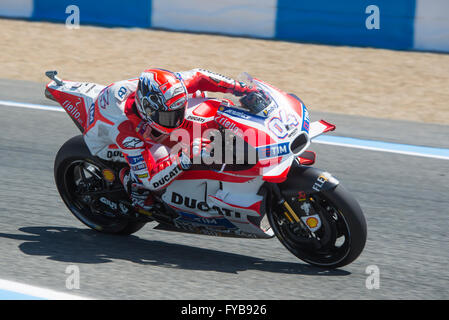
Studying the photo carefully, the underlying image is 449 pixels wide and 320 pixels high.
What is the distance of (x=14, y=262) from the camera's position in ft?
15.6

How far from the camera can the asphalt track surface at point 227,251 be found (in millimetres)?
4410

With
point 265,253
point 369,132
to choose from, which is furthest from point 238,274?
point 369,132

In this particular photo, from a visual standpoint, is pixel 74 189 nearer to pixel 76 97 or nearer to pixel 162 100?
pixel 76 97

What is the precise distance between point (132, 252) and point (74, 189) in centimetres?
83

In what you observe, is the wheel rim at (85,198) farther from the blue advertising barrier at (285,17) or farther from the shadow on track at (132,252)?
the blue advertising barrier at (285,17)

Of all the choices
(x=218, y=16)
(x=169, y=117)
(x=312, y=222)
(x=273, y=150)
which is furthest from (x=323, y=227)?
(x=218, y=16)

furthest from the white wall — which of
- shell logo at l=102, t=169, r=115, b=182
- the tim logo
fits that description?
the tim logo

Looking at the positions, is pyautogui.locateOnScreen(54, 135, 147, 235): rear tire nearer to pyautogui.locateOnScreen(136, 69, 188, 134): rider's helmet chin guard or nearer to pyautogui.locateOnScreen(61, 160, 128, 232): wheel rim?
pyautogui.locateOnScreen(61, 160, 128, 232): wheel rim

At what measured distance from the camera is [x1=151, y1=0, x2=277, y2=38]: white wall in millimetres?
12211

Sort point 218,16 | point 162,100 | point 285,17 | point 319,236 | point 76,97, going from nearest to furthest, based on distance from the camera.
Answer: point 162,100
point 319,236
point 76,97
point 285,17
point 218,16

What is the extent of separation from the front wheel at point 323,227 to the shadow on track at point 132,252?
0.12 m

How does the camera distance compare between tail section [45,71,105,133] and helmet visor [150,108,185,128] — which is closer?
helmet visor [150,108,185,128]

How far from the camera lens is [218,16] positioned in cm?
1272
